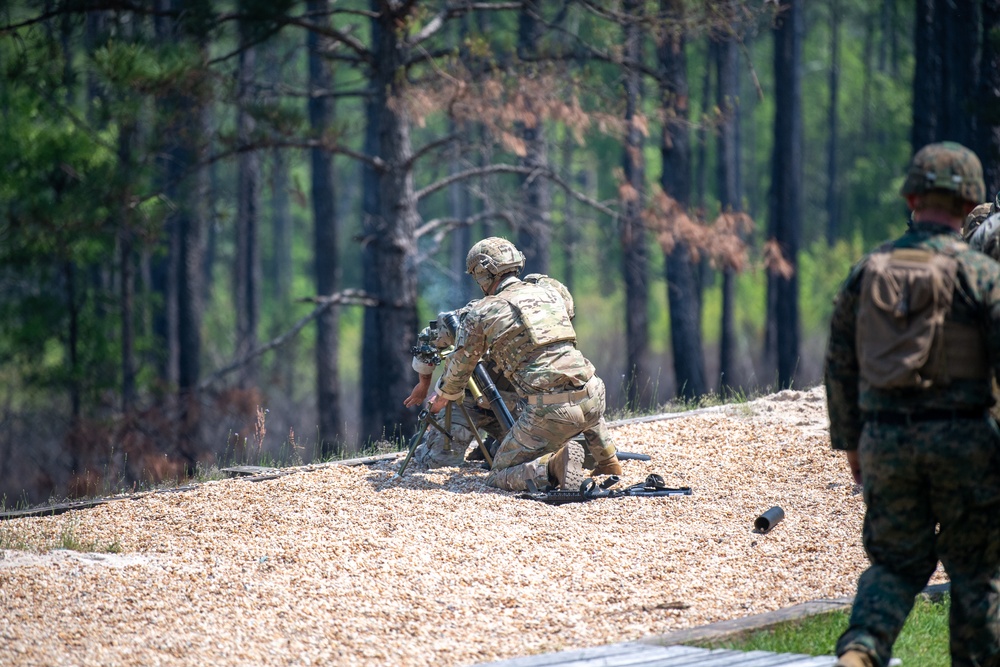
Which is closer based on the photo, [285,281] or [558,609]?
[558,609]

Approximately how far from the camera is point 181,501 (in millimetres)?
8227

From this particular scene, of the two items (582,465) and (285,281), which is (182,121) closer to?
(582,465)

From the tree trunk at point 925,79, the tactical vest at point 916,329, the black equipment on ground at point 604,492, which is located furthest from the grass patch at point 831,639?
the tree trunk at point 925,79

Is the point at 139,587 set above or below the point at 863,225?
below

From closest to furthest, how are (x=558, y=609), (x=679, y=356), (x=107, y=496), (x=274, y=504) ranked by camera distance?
(x=558, y=609), (x=274, y=504), (x=107, y=496), (x=679, y=356)

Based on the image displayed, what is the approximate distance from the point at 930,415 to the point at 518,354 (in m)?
4.06

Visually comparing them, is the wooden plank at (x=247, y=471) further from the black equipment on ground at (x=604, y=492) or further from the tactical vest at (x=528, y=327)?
the black equipment on ground at (x=604, y=492)

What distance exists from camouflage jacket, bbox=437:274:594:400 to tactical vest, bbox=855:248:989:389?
12.4 feet

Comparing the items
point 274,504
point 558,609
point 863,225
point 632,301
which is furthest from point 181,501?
point 863,225

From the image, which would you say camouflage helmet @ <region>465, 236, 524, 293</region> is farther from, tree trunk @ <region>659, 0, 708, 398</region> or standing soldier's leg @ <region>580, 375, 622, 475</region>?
tree trunk @ <region>659, 0, 708, 398</region>

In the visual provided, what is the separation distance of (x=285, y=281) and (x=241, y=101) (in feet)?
98.0

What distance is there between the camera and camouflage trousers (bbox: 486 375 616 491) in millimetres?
Answer: 8203

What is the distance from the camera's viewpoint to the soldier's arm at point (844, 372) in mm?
4707

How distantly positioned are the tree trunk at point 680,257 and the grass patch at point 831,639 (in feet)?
31.8
